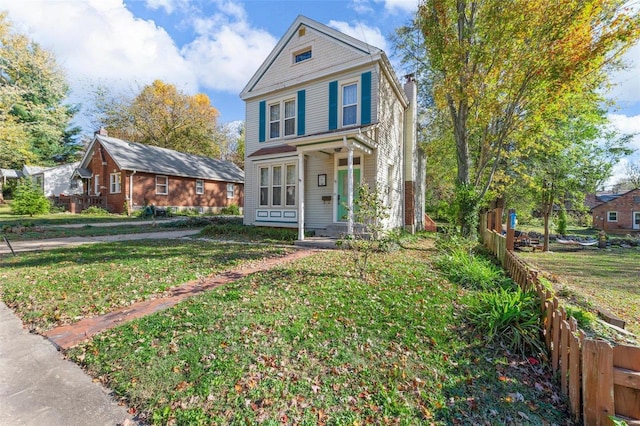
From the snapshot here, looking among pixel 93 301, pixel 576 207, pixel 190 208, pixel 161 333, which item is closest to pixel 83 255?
pixel 93 301

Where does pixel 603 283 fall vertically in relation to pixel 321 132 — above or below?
below

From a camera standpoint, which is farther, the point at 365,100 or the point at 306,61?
the point at 306,61

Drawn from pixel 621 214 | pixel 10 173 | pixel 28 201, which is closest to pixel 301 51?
pixel 28 201

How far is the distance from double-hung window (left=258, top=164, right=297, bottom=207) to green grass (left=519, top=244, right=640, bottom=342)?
372 inches

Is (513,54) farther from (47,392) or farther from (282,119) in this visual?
→ (47,392)

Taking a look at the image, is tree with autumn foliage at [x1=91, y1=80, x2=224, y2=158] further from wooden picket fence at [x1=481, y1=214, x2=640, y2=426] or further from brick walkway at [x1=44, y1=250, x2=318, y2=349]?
wooden picket fence at [x1=481, y1=214, x2=640, y2=426]

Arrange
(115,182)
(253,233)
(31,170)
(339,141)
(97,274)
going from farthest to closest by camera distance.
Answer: (31,170) < (115,182) < (253,233) < (339,141) < (97,274)

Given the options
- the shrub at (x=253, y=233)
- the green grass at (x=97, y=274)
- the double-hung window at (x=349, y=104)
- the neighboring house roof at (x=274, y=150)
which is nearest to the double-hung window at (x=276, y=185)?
the neighboring house roof at (x=274, y=150)

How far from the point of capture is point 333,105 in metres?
11.6

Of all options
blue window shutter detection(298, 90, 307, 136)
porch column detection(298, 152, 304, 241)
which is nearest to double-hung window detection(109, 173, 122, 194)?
blue window shutter detection(298, 90, 307, 136)

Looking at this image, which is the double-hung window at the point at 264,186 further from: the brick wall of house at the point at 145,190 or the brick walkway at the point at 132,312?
the brick wall of house at the point at 145,190

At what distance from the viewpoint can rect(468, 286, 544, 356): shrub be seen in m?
3.25

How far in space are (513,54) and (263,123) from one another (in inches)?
394

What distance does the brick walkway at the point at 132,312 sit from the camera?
349cm
